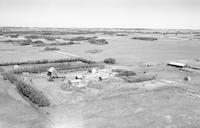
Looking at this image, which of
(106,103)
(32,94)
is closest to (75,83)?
(32,94)

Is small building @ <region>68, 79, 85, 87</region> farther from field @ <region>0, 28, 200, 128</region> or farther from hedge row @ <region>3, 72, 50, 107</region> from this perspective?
hedge row @ <region>3, 72, 50, 107</region>

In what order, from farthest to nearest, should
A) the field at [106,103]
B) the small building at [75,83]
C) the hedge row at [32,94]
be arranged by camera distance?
the small building at [75,83], the hedge row at [32,94], the field at [106,103]

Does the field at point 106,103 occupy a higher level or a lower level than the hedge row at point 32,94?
lower

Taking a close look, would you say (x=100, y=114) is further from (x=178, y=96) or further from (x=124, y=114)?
(x=178, y=96)

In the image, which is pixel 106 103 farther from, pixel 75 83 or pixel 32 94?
pixel 32 94

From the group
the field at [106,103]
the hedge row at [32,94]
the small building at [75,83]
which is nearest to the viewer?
the field at [106,103]

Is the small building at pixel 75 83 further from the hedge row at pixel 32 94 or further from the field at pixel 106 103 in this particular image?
the hedge row at pixel 32 94

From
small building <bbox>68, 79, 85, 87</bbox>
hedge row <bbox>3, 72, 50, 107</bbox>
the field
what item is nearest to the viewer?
the field

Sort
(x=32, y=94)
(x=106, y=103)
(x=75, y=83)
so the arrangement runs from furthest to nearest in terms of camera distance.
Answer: (x=75, y=83) < (x=32, y=94) < (x=106, y=103)

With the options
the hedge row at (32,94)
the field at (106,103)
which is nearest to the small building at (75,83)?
the field at (106,103)

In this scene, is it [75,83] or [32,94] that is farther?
[75,83]

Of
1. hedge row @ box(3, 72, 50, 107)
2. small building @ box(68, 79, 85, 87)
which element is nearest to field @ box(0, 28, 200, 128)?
small building @ box(68, 79, 85, 87)

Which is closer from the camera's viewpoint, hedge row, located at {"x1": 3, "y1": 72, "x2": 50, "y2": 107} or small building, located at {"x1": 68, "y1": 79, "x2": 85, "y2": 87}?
hedge row, located at {"x1": 3, "y1": 72, "x2": 50, "y2": 107}

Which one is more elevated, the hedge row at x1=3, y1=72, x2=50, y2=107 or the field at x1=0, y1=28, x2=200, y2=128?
the hedge row at x1=3, y1=72, x2=50, y2=107
